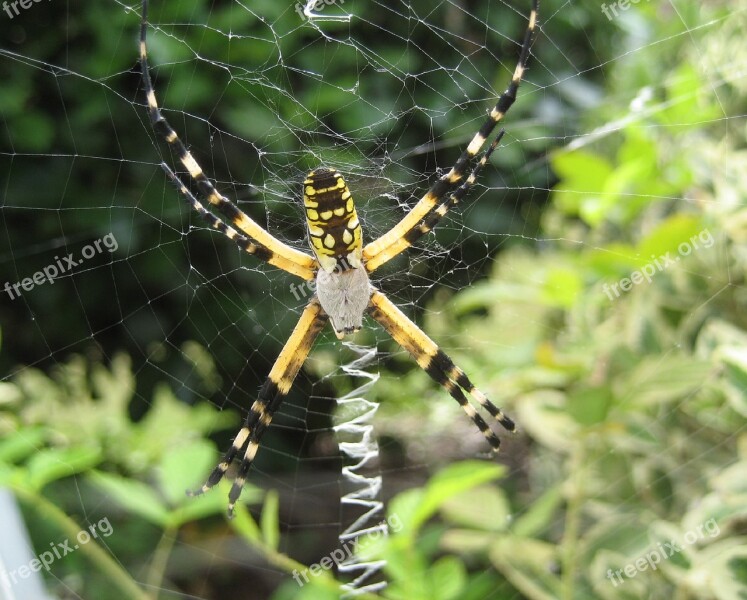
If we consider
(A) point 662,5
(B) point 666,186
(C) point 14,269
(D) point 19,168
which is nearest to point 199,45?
(D) point 19,168

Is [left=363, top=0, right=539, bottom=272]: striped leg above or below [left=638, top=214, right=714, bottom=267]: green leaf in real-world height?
above

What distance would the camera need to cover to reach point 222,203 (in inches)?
71.6

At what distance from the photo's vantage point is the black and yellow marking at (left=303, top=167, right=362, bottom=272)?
1.65 m

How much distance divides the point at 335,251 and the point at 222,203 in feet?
1.07

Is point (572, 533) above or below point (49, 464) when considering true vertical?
below

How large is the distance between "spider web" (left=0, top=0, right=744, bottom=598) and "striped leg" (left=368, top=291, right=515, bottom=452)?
282mm

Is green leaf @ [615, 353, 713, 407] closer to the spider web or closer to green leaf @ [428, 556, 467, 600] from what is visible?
green leaf @ [428, 556, 467, 600]

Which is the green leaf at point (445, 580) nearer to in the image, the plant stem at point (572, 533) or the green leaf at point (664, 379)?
the plant stem at point (572, 533)

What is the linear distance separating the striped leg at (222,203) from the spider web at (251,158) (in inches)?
10.3

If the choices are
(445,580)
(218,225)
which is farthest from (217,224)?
(445,580)

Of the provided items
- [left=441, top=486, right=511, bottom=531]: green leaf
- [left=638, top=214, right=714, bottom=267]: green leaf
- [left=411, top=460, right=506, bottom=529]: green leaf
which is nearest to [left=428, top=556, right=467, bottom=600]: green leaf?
[left=411, top=460, right=506, bottom=529]: green leaf

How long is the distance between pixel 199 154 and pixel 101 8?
0.62 meters

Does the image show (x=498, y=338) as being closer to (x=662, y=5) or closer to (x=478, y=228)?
(x=478, y=228)

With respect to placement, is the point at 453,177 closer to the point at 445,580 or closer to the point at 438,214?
the point at 438,214
